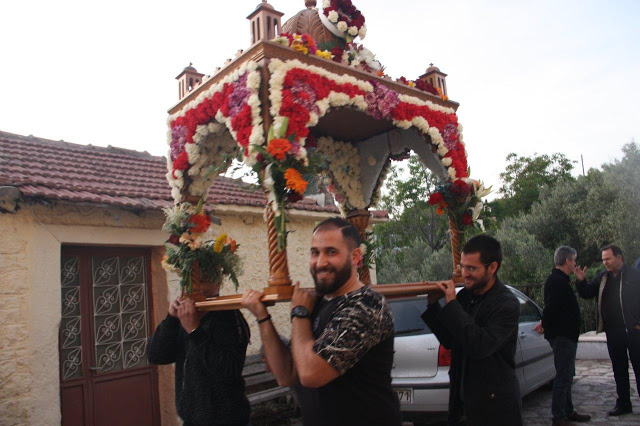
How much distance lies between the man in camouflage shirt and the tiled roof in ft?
10.3

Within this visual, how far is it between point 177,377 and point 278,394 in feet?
12.2

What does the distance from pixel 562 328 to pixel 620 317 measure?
42.1 inches

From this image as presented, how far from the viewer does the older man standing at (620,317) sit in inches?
226

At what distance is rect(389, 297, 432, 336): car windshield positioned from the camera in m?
5.32

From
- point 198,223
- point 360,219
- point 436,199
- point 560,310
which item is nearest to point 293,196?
point 198,223

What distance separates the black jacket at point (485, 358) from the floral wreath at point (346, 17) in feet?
8.14

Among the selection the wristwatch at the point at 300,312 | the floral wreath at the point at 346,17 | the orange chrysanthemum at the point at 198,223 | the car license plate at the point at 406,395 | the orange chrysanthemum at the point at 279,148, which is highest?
the floral wreath at the point at 346,17

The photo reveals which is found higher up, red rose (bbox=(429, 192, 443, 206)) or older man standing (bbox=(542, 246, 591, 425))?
red rose (bbox=(429, 192, 443, 206))

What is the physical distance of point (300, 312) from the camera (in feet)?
7.20

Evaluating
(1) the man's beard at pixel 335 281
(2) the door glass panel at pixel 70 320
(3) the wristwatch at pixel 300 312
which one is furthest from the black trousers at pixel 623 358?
(2) the door glass panel at pixel 70 320

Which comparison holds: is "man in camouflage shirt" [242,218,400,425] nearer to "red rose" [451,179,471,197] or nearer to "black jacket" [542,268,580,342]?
"red rose" [451,179,471,197]

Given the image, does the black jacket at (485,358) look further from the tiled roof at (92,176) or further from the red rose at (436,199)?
the tiled roof at (92,176)

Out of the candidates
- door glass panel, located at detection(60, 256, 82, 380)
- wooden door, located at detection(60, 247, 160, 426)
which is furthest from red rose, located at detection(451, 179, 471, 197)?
door glass panel, located at detection(60, 256, 82, 380)

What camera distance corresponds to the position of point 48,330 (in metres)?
5.43
